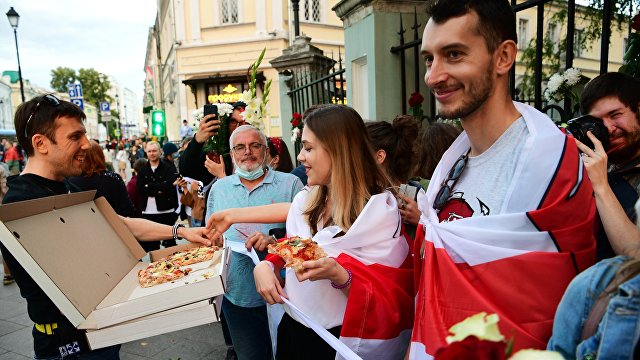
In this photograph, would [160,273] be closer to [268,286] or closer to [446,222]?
[268,286]

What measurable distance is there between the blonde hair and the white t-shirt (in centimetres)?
50

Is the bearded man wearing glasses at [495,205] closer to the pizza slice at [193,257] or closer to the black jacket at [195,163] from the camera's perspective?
the pizza slice at [193,257]

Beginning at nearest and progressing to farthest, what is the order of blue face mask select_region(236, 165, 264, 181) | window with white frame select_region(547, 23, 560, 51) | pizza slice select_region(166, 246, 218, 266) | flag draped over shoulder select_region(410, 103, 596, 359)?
flag draped over shoulder select_region(410, 103, 596, 359)
pizza slice select_region(166, 246, 218, 266)
blue face mask select_region(236, 165, 264, 181)
window with white frame select_region(547, 23, 560, 51)

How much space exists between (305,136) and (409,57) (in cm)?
240

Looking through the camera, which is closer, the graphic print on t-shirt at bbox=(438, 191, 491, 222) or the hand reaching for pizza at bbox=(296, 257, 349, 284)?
the graphic print on t-shirt at bbox=(438, 191, 491, 222)

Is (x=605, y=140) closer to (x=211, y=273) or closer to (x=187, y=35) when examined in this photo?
(x=211, y=273)

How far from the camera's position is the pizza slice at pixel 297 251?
62.7 inches

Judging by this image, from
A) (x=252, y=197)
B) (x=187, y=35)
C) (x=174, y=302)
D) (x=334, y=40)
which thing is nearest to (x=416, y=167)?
(x=252, y=197)

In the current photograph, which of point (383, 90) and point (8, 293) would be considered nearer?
point (383, 90)

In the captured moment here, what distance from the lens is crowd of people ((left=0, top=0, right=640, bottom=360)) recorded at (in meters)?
1.21

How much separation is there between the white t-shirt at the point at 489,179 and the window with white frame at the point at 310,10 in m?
19.8

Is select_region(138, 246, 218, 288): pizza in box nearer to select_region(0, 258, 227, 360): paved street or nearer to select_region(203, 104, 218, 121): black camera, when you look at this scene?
select_region(203, 104, 218, 121): black camera

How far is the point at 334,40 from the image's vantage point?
797 inches

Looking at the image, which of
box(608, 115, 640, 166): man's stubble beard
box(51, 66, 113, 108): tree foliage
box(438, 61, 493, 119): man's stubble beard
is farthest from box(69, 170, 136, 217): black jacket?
box(51, 66, 113, 108): tree foliage
